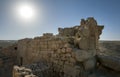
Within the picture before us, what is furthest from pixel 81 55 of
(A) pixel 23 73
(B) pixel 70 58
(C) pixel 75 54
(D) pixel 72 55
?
→ (A) pixel 23 73

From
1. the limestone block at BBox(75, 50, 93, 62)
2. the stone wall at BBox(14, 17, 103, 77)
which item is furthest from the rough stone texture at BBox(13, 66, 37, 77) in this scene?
the limestone block at BBox(75, 50, 93, 62)

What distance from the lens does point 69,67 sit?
18.7 ft

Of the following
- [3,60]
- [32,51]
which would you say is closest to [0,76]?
[3,60]

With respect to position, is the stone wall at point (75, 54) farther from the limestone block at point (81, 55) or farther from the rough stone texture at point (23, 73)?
the rough stone texture at point (23, 73)

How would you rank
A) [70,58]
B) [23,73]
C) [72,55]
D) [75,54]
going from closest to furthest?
[23,73] → [75,54] → [72,55] → [70,58]

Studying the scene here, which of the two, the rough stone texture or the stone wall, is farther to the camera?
the stone wall

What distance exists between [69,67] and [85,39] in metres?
1.40

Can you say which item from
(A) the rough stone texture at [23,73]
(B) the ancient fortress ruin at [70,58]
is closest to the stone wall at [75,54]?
(B) the ancient fortress ruin at [70,58]

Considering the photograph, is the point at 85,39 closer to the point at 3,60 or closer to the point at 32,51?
the point at 32,51

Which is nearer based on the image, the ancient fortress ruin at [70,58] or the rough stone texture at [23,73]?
the rough stone texture at [23,73]

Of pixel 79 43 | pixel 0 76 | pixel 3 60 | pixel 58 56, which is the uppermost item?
pixel 79 43

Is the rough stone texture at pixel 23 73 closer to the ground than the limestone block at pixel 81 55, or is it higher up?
closer to the ground

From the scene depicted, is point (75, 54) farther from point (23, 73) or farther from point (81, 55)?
point (23, 73)

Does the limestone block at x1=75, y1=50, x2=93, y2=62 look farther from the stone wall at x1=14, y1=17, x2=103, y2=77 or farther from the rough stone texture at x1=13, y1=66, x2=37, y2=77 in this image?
the rough stone texture at x1=13, y1=66, x2=37, y2=77
